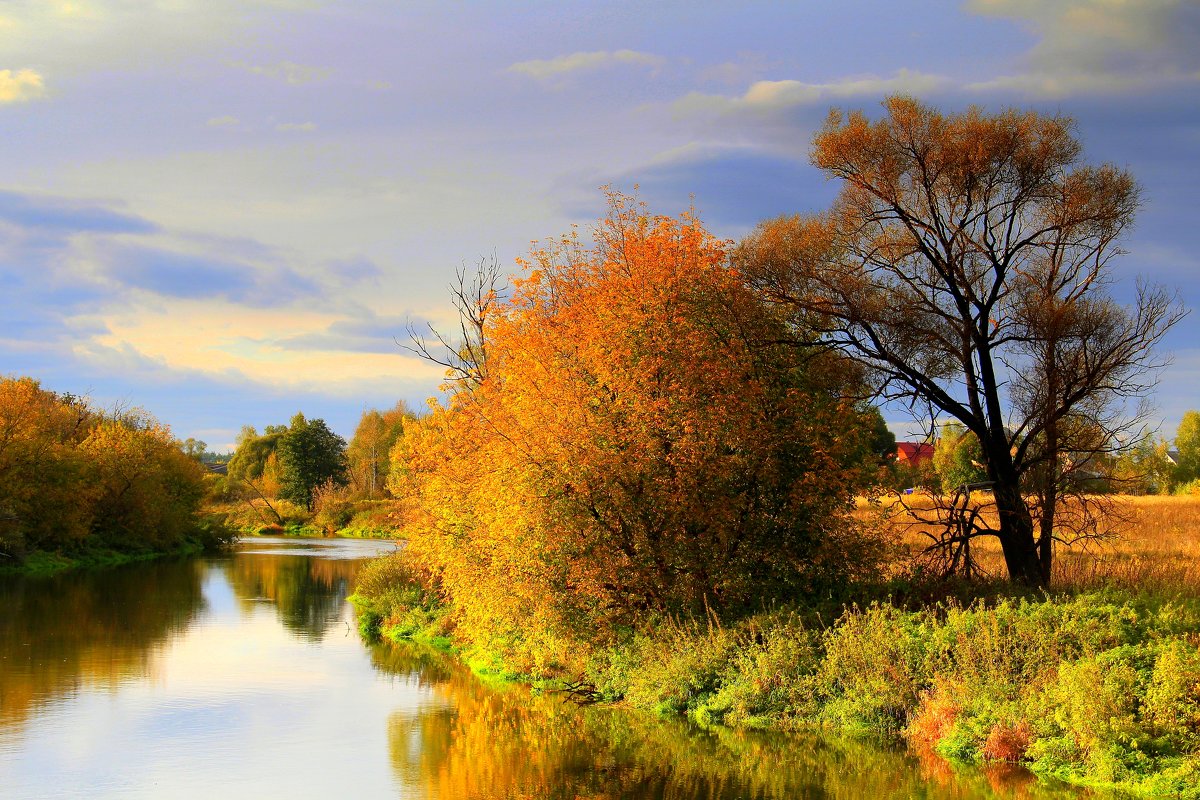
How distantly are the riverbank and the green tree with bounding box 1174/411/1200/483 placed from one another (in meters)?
75.1

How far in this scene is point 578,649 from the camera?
20812 millimetres

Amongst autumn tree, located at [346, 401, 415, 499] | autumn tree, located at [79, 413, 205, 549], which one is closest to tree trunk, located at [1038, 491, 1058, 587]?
autumn tree, located at [79, 413, 205, 549]

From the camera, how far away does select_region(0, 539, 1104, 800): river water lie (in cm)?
1391

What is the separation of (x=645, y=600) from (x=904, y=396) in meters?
7.84

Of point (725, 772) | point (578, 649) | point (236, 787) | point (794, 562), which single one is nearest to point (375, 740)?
point (236, 787)

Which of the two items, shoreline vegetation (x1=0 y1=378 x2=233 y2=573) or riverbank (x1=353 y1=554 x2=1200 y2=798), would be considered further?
shoreline vegetation (x1=0 y1=378 x2=233 y2=573)

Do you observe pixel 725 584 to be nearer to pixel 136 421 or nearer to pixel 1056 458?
pixel 1056 458

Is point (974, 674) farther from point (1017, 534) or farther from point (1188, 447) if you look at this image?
point (1188, 447)

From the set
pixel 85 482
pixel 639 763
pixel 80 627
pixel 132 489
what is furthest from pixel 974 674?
pixel 132 489

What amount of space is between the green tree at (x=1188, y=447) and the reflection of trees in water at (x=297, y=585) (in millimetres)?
66934

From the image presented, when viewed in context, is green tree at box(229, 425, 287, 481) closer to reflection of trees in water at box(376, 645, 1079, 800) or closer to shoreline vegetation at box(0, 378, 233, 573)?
shoreline vegetation at box(0, 378, 233, 573)

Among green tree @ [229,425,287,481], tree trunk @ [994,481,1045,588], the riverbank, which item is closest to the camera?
the riverbank

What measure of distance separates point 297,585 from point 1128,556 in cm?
3337

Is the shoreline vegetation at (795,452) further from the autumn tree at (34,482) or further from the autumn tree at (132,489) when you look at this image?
the autumn tree at (132,489)
